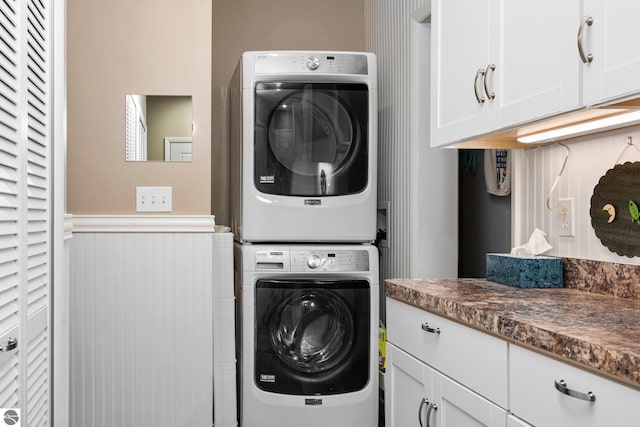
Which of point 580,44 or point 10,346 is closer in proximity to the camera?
point 10,346

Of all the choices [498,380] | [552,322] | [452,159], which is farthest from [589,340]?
[452,159]

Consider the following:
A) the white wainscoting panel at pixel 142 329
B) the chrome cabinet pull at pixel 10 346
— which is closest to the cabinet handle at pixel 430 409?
the chrome cabinet pull at pixel 10 346

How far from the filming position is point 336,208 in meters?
3.28

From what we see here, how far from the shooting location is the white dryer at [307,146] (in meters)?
3.26

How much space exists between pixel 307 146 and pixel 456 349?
172 cm

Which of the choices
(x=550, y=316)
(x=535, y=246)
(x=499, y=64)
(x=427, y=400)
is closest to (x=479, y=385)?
(x=550, y=316)

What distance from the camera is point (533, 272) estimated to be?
2.16m

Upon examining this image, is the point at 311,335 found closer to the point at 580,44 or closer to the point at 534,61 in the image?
the point at 534,61

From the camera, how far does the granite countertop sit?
1.17 meters

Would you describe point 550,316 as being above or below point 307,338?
above

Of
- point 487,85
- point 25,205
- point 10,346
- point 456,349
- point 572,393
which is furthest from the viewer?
point 487,85

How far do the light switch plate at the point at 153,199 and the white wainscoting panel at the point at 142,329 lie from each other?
115 millimetres

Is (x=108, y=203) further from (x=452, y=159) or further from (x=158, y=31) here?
(x=452, y=159)

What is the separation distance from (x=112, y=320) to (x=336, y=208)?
1.18m
